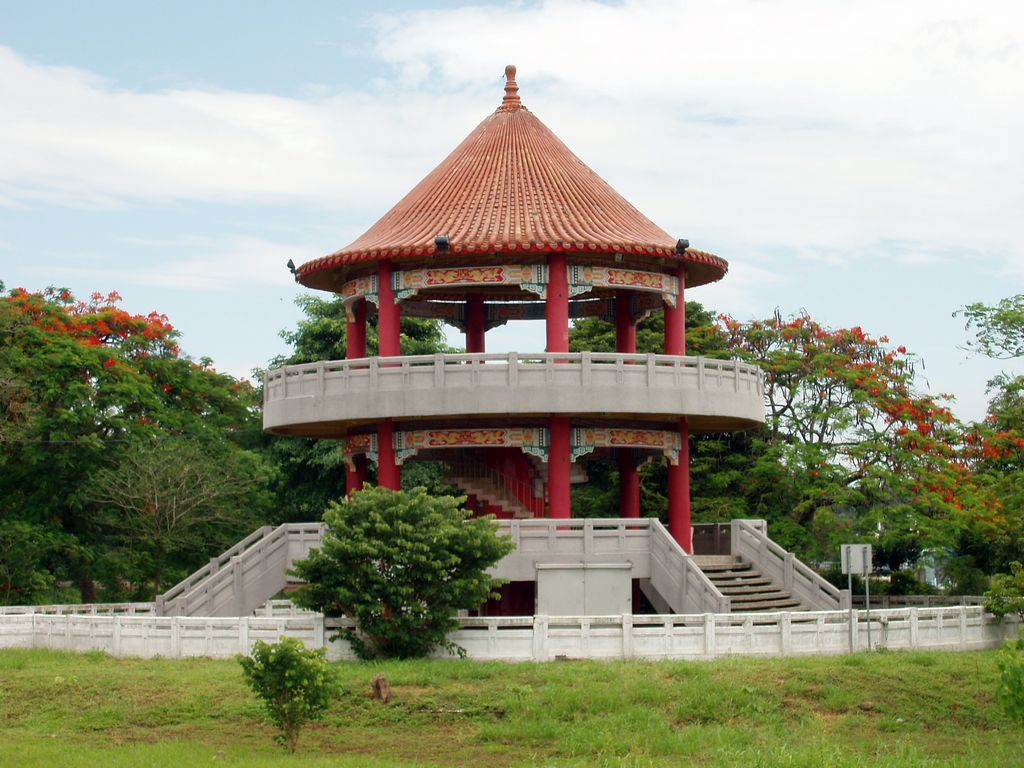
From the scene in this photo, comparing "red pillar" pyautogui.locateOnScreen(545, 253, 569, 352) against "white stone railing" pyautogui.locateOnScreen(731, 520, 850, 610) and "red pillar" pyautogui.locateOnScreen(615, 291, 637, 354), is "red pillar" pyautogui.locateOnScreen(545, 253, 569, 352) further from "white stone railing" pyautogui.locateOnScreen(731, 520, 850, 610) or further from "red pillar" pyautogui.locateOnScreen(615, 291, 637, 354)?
"white stone railing" pyautogui.locateOnScreen(731, 520, 850, 610)

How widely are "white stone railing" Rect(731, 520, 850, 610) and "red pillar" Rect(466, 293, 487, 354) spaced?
967cm

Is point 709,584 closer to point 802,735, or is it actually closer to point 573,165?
point 802,735

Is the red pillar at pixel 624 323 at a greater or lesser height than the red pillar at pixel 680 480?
greater

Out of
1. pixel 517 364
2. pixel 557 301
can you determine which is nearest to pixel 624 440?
pixel 517 364

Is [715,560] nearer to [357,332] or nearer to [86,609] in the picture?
[357,332]

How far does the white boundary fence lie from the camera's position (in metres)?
26.9

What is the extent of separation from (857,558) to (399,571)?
8829 millimetres

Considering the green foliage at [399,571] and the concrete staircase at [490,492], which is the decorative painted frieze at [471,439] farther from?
the green foliage at [399,571]

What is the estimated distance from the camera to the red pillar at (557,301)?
112ft

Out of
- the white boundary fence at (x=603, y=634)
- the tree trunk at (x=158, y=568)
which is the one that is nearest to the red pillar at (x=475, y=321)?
the tree trunk at (x=158, y=568)

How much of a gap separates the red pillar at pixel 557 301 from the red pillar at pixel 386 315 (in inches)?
158

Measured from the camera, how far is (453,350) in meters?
52.9

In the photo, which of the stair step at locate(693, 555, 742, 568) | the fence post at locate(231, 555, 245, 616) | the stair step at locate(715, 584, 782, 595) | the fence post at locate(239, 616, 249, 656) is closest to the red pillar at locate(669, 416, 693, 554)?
the stair step at locate(693, 555, 742, 568)

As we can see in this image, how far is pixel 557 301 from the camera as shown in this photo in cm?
3428
